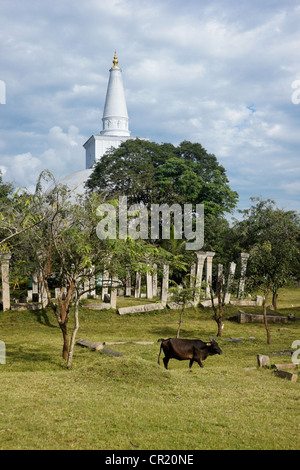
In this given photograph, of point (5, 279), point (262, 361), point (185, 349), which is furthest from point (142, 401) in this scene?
point (5, 279)

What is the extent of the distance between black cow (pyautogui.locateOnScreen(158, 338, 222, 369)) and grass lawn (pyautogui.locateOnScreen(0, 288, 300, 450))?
470 mm

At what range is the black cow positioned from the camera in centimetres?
1376

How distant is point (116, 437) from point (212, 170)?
112ft

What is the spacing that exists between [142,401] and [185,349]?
4.35 m

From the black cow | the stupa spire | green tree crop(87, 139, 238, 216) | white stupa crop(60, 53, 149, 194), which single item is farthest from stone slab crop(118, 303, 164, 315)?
the stupa spire

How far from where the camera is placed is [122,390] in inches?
418

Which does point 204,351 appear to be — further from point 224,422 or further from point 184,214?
point 184,214

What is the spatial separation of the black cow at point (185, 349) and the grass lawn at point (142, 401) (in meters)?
0.47

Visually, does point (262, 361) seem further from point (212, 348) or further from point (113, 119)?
point (113, 119)

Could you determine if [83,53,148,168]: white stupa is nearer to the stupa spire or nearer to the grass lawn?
the stupa spire

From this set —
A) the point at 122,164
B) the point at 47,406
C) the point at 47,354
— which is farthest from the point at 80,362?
the point at 122,164

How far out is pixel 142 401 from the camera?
966 centimetres

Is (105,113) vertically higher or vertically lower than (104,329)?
higher

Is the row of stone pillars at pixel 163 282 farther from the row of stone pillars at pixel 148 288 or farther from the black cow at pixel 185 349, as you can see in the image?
the black cow at pixel 185 349
